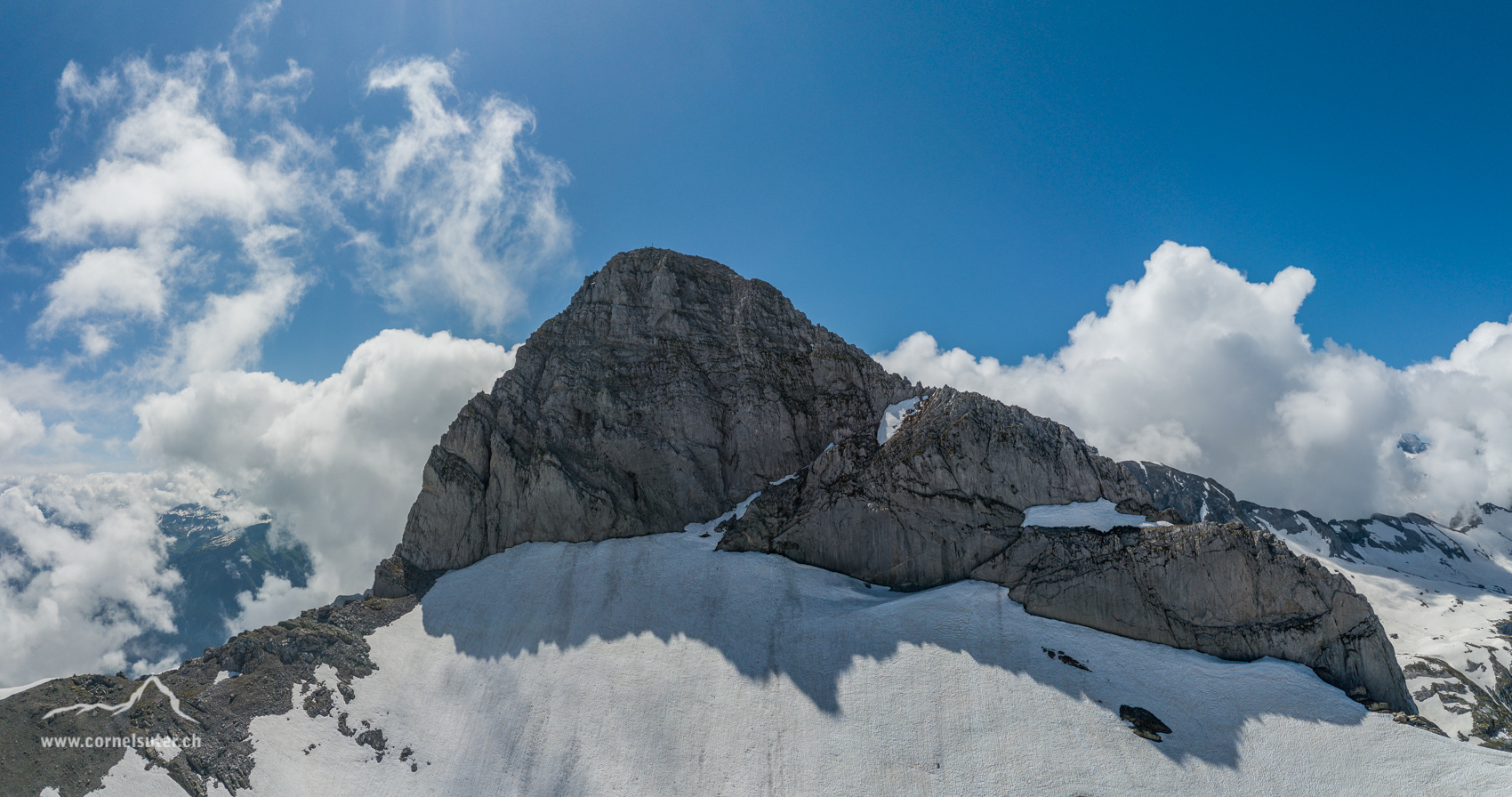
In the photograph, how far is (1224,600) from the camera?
205 ft

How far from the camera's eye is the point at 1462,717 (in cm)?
7706

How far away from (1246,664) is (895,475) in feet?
125

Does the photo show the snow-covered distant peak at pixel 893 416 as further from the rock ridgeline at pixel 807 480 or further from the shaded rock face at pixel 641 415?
the shaded rock face at pixel 641 415

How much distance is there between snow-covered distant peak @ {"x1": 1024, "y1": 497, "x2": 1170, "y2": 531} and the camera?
71.8m

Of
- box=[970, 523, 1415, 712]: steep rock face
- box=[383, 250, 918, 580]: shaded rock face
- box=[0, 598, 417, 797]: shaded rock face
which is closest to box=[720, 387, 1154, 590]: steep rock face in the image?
box=[970, 523, 1415, 712]: steep rock face

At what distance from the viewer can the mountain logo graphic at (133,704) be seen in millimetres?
53391

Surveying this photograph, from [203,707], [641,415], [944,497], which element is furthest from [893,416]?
[203,707]

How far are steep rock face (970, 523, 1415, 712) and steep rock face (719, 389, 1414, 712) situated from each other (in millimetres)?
111

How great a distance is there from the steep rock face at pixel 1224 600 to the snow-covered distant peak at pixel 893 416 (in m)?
29.5

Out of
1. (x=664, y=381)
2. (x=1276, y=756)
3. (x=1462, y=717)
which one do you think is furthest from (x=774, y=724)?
(x=1462, y=717)

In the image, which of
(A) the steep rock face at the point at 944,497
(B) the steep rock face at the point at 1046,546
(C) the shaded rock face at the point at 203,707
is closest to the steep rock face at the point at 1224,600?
(B) the steep rock face at the point at 1046,546

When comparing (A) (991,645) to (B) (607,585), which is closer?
(A) (991,645)

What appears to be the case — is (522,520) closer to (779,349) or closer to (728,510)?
(728,510)

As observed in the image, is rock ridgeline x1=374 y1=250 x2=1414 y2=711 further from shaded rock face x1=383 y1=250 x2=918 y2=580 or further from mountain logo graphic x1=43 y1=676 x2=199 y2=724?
mountain logo graphic x1=43 y1=676 x2=199 y2=724
